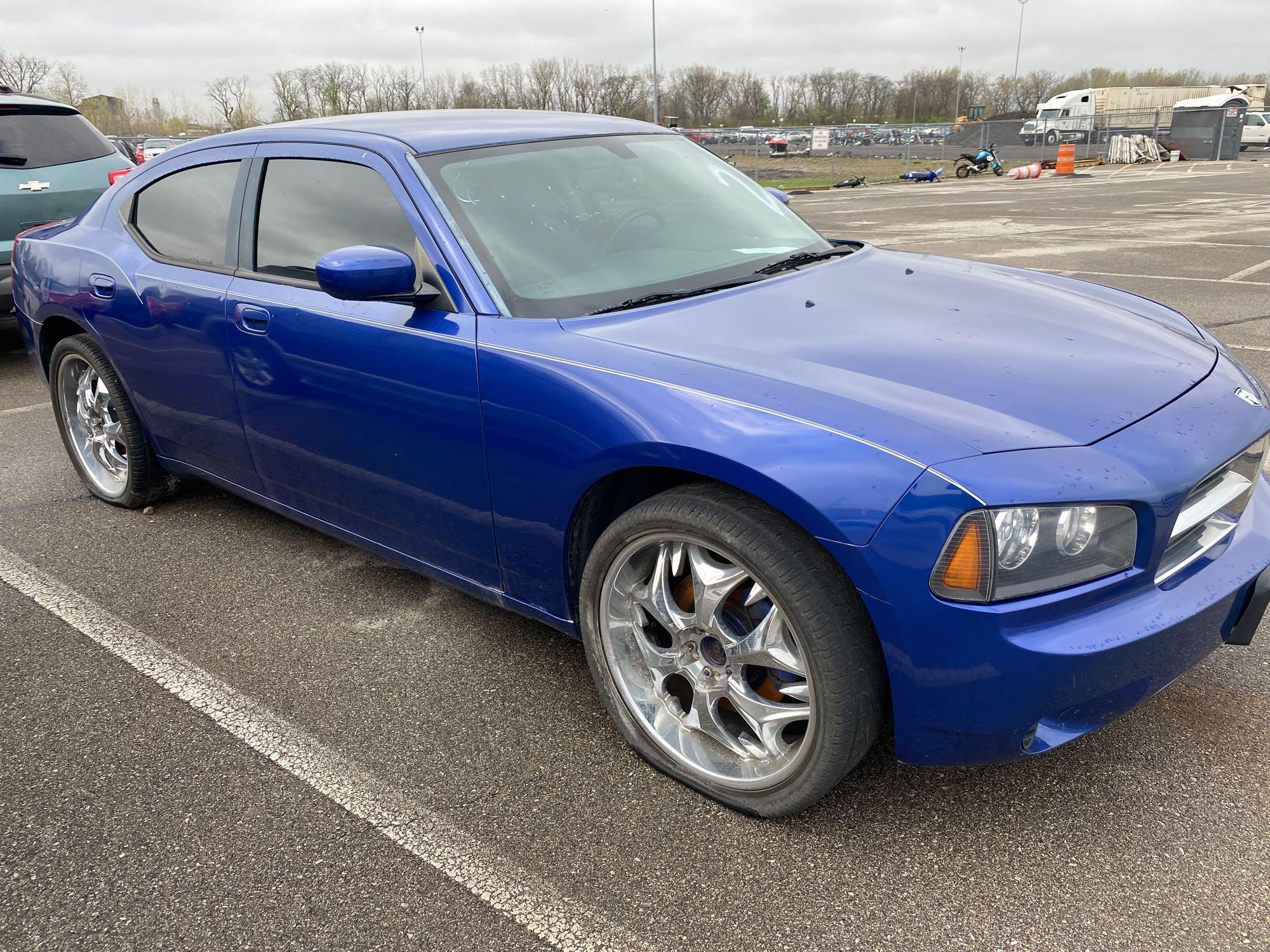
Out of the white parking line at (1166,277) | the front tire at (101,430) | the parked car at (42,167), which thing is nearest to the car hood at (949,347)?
the front tire at (101,430)

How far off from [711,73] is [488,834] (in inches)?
4115

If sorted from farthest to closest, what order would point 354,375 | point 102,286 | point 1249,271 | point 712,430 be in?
point 1249,271 → point 102,286 → point 354,375 → point 712,430

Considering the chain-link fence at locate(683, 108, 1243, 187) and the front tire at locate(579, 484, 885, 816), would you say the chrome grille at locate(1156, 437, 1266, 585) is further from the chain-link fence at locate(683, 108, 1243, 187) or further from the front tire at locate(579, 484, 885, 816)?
the chain-link fence at locate(683, 108, 1243, 187)

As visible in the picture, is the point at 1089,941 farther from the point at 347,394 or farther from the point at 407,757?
the point at 347,394

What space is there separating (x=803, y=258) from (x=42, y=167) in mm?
6087

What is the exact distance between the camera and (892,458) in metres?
1.89

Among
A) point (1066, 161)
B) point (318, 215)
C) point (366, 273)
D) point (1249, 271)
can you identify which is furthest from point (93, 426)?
point (1066, 161)

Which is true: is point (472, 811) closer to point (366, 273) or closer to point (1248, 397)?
point (366, 273)

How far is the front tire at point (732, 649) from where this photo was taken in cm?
202

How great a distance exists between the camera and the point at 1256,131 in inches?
1746

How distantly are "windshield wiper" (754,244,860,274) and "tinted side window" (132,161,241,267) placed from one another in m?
1.88

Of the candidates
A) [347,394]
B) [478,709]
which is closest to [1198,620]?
[478,709]

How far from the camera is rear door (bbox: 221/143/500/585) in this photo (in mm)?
2664

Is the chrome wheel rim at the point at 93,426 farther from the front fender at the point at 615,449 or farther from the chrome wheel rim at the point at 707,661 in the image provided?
the chrome wheel rim at the point at 707,661
